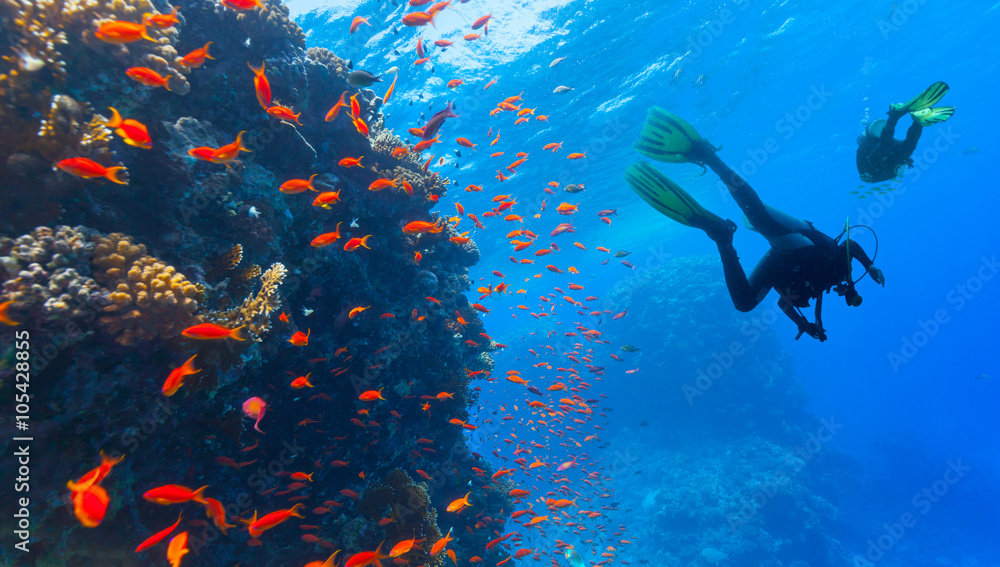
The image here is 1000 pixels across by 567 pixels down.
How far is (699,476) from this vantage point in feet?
66.3

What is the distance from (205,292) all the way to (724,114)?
2863 centimetres

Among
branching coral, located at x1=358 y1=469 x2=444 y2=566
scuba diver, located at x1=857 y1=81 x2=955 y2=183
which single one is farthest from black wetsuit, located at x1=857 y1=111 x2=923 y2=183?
branching coral, located at x1=358 y1=469 x2=444 y2=566

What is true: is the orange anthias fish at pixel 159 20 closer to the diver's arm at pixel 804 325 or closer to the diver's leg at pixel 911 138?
the diver's arm at pixel 804 325

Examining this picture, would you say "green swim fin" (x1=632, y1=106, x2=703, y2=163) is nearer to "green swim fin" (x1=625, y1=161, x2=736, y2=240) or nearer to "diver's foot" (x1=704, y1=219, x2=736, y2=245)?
"green swim fin" (x1=625, y1=161, x2=736, y2=240)

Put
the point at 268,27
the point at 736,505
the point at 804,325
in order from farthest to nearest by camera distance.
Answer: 1. the point at 736,505
2. the point at 268,27
3. the point at 804,325

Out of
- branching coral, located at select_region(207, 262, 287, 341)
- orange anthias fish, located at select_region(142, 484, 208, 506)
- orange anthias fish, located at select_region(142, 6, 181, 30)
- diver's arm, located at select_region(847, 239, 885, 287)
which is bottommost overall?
orange anthias fish, located at select_region(142, 484, 208, 506)

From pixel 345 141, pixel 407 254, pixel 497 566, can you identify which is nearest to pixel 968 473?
pixel 497 566

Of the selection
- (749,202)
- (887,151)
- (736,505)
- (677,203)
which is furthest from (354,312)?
(736,505)

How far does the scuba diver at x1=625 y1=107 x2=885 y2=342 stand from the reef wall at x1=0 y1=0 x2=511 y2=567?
4.62m
